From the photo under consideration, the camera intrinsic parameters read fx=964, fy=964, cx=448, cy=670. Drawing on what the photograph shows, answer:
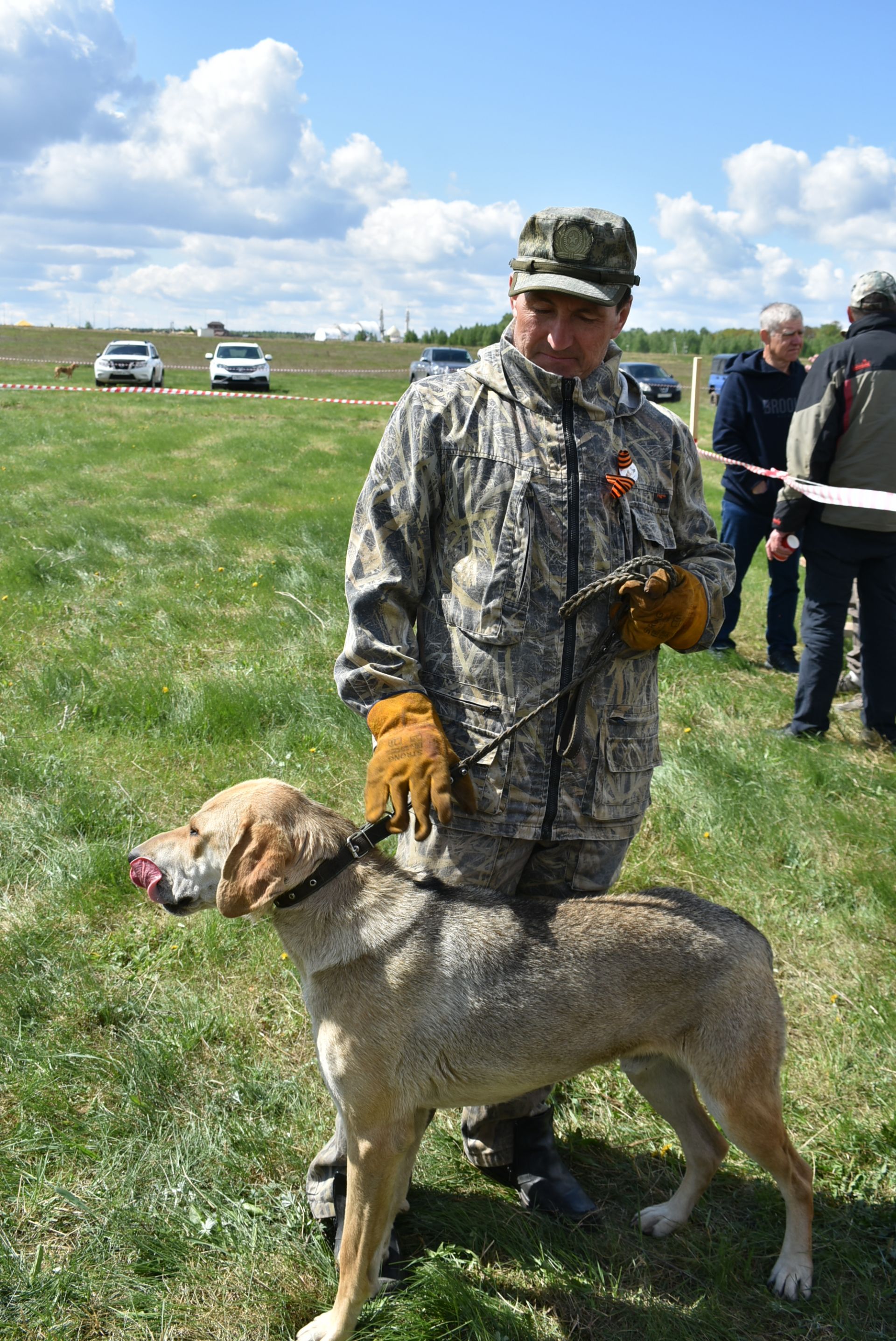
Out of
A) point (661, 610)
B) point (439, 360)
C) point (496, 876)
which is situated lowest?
point (496, 876)

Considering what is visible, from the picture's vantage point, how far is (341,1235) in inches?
109

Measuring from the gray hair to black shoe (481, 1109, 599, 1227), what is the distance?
650 centimetres

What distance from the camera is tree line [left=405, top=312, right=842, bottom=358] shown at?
63844 millimetres

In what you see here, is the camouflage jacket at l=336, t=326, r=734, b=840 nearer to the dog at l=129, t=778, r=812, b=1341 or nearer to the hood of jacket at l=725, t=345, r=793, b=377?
the dog at l=129, t=778, r=812, b=1341

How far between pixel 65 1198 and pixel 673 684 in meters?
5.39

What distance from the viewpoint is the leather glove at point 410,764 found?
2518 mm

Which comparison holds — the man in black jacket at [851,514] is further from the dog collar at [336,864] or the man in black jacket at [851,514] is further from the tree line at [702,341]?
the tree line at [702,341]

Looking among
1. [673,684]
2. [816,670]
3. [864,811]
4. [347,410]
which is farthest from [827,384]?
[347,410]

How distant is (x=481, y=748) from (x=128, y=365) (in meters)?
30.9

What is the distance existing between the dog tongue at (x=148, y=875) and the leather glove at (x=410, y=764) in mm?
640

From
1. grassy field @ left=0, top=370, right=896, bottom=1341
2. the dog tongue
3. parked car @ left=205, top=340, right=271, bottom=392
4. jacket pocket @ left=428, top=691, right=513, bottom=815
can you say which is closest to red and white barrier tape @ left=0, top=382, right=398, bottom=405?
→ parked car @ left=205, top=340, right=271, bottom=392

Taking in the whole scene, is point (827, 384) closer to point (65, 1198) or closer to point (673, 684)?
point (673, 684)

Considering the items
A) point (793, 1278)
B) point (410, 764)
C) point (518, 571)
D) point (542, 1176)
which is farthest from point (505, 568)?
point (793, 1278)

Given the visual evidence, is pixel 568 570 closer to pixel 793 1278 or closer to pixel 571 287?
pixel 571 287
